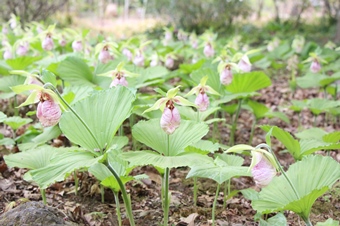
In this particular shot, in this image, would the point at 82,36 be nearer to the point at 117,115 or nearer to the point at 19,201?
the point at 19,201

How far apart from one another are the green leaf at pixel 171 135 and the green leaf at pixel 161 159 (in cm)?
10

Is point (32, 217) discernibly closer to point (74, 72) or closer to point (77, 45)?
point (74, 72)

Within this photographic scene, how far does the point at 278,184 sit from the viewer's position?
169 cm

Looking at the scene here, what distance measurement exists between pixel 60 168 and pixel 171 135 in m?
0.54

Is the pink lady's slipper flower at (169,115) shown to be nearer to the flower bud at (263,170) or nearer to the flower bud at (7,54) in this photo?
the flower bud at (263,170)

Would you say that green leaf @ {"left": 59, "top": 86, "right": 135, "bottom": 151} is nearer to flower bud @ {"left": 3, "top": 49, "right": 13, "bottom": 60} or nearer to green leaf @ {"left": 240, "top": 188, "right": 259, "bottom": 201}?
green leaf @ {"left": 240, "top": 188, "right": 259, "bottom": 201}

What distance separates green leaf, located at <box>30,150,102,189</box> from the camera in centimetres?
145

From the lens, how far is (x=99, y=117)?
66.2 inches

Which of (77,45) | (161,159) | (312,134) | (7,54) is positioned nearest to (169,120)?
(161,159)

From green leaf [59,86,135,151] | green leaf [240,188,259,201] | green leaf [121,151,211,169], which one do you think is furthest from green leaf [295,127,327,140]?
green leaf [59,86,135,151]

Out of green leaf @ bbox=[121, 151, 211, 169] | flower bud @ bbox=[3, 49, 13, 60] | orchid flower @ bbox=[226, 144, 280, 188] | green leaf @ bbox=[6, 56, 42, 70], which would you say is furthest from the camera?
flower bud @ bbox=[3, 49, 13, 60]

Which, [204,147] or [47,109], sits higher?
[47,109]

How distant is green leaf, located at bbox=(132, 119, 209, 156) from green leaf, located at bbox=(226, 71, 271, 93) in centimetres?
112

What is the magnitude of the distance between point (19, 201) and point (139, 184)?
0.71m
